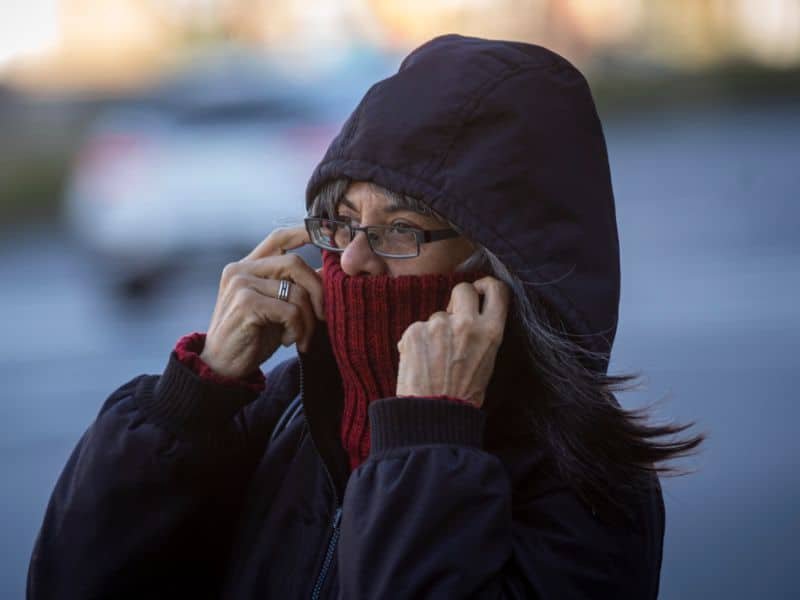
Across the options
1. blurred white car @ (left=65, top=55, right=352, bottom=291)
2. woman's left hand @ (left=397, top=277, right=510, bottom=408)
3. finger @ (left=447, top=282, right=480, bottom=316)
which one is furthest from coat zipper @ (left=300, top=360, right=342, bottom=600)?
blurred white car @ (left=65, top=55, right=352, bottom=291)

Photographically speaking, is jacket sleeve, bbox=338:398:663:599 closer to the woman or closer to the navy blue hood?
the woman

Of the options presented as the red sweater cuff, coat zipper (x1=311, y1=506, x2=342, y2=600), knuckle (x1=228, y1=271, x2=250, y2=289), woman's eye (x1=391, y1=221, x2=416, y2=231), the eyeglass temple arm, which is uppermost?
woman's eye (x1=391, y1=221, x2=416, y2=231)

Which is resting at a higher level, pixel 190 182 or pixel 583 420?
pixel 190 182

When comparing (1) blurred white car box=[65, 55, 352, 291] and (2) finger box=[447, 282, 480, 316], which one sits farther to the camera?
(1) blurred white car box=[65, 55, 352, 291]

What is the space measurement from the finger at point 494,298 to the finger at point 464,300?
0.02 metres

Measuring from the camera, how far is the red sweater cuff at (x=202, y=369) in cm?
205

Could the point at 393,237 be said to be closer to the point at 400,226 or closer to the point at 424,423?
the point at 400,226

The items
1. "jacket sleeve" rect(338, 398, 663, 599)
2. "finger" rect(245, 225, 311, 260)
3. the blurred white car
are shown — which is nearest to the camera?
"jacket sleeve" rect(338, 398, 663, 599)

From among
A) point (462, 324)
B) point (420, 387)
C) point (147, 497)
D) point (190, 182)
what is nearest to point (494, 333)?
point (462, 324)

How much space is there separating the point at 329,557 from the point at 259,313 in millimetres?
468

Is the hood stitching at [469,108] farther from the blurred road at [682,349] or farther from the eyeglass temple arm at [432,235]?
the blurred road at [682,349]

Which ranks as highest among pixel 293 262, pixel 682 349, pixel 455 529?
pixel 293 262

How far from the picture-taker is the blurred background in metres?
5.77

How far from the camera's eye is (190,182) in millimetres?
9039
